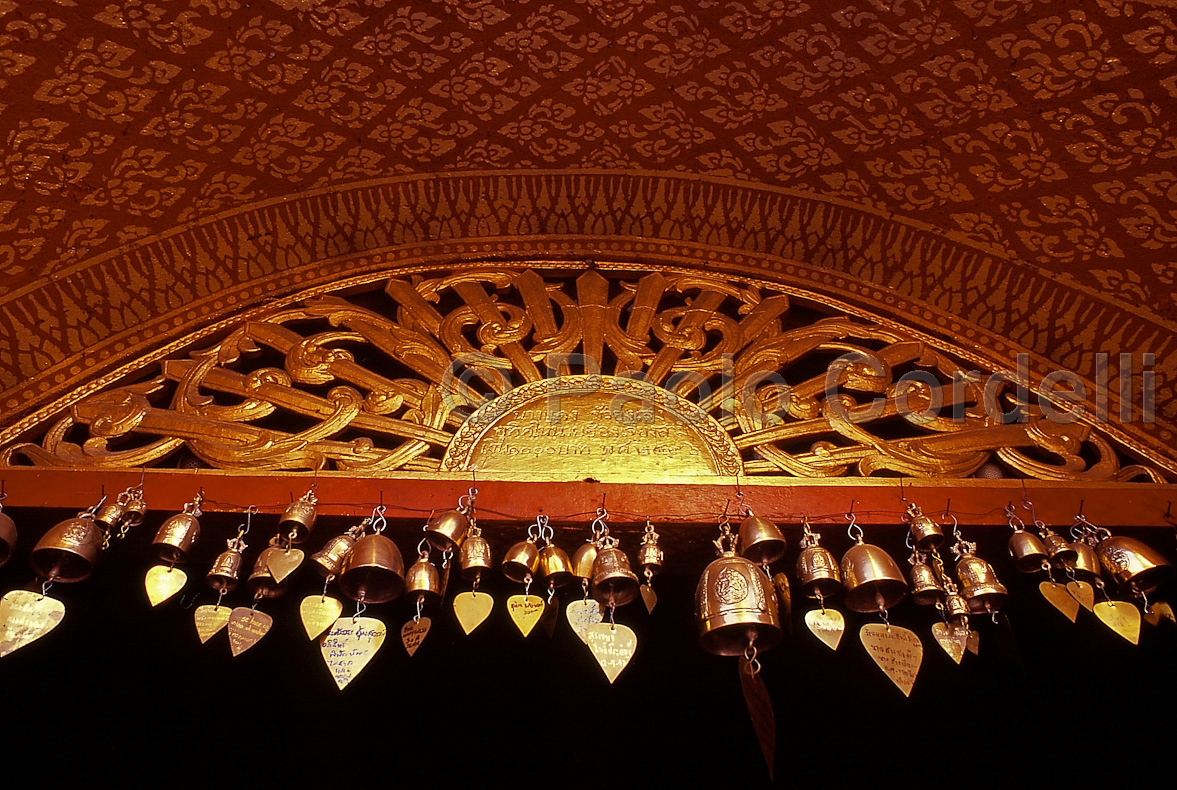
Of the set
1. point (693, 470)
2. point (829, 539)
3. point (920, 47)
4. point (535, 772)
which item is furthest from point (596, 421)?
point (920, 47)

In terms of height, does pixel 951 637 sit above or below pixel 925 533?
below

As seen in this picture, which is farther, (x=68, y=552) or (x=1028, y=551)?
(x=1028, y=551)

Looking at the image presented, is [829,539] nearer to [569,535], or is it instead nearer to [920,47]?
[569,535]

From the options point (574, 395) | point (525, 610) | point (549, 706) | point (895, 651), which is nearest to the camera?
point (895, 651)

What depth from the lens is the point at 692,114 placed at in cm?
306

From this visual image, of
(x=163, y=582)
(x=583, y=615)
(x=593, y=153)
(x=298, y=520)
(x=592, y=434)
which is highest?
(x=593, y=153)

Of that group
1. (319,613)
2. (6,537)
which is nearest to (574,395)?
(319,613)

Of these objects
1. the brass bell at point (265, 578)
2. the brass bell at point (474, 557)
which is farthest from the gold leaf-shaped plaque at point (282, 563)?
the brass bell at point (474, 557)

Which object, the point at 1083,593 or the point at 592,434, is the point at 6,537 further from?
the point at 1083,593

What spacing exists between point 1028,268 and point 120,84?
305 centimetres

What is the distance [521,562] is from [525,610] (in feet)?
0.40

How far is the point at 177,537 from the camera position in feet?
6.75

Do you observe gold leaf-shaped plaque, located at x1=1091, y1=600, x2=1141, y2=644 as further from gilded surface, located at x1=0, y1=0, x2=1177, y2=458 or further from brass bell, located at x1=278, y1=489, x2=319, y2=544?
brass bell, located at x1=278, y1=489, x2=319, y2=544

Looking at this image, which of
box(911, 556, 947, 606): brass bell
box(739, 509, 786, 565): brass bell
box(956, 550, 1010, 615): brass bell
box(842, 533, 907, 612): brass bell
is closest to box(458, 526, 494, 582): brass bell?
box(739, 509, 786, 565): brass bell
